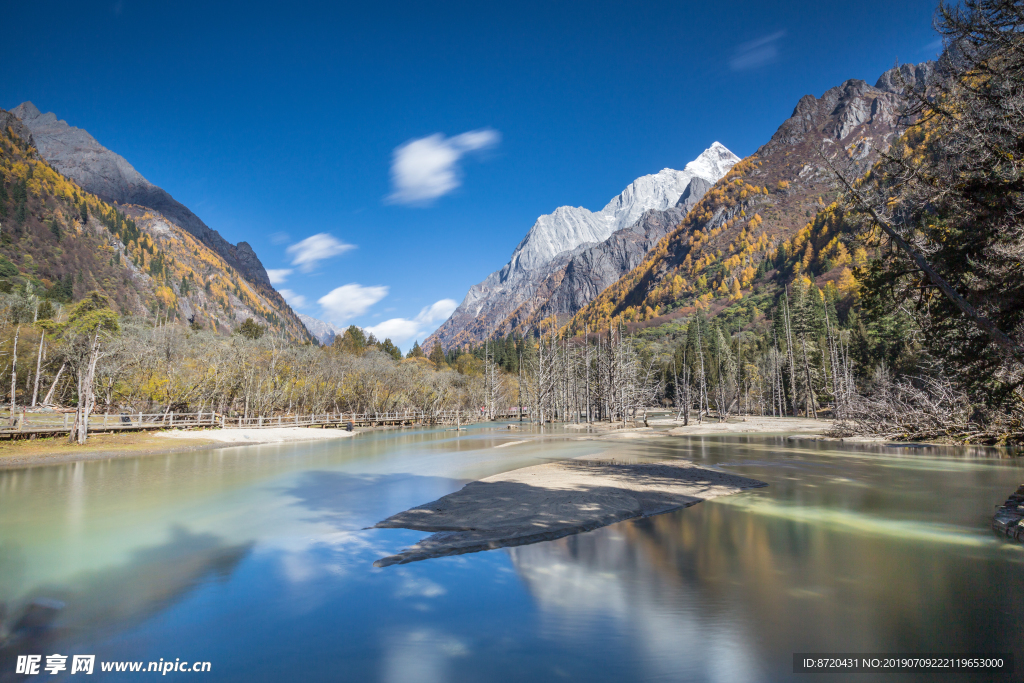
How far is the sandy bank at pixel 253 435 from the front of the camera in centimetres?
3434

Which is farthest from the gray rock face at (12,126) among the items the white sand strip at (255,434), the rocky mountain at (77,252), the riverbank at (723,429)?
the riverbank at (723,429)

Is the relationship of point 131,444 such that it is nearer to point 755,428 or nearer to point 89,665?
point 89,665

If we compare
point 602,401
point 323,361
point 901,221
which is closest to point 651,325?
point 602,401

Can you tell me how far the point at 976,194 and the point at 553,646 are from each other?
11.4 m

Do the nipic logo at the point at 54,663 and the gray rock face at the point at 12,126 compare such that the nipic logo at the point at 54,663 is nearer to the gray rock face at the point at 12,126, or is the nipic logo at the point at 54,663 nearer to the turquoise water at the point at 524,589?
the turquoise water at the point at 524,589

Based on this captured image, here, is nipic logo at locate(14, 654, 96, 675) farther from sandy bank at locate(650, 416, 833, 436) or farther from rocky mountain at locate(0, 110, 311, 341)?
rocky mountain at locate(0, 110, 311, 341)

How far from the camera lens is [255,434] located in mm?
37812

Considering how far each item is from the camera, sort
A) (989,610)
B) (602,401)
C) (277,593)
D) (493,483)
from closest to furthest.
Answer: (989,610) → (277,593) → (493,483) → (602,401)

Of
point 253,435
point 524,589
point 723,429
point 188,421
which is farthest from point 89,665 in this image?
point 723,429

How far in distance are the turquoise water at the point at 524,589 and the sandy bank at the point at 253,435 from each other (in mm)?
22468

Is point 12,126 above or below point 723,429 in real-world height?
above

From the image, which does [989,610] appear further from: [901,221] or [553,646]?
[901,221]

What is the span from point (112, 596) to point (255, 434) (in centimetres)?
3413

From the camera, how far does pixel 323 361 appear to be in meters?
57.7
